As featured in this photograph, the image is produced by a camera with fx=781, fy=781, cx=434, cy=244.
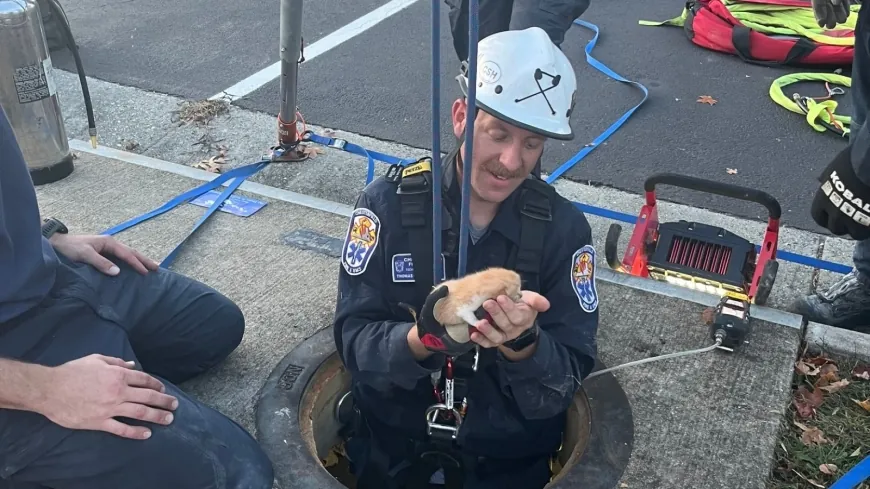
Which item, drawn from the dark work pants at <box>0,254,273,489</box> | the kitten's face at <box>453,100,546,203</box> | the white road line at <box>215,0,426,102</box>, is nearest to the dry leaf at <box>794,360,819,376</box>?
the kitten's face at <box>453,100,546,203</box>

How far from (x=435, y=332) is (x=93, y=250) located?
1.33 meters

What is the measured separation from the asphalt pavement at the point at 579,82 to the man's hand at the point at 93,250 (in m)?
2.55

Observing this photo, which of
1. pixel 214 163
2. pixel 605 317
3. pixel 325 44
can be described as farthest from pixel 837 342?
pixel 325 44

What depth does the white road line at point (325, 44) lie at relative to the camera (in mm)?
5586

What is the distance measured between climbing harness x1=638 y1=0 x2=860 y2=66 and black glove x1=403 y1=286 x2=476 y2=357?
5277 mm

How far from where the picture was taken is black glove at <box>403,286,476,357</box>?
1820 mm

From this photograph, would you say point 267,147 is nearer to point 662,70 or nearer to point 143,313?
point 143,313

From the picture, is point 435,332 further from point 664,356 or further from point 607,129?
point 607,129

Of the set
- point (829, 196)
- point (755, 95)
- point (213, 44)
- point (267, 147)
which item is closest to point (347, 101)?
point (267, 147)

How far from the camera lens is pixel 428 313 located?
1.85 meters

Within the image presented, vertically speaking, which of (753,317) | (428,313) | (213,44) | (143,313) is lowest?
(213,44)

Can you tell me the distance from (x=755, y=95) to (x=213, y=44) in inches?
170

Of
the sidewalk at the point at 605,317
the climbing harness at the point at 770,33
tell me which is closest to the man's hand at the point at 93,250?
the sidewalk at the point at 605,317

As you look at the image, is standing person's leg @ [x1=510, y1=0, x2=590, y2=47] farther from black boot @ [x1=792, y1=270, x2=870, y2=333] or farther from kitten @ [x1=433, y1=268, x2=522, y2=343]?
kitten @ [x1=433, y1=268, x2=522, y2=343]
